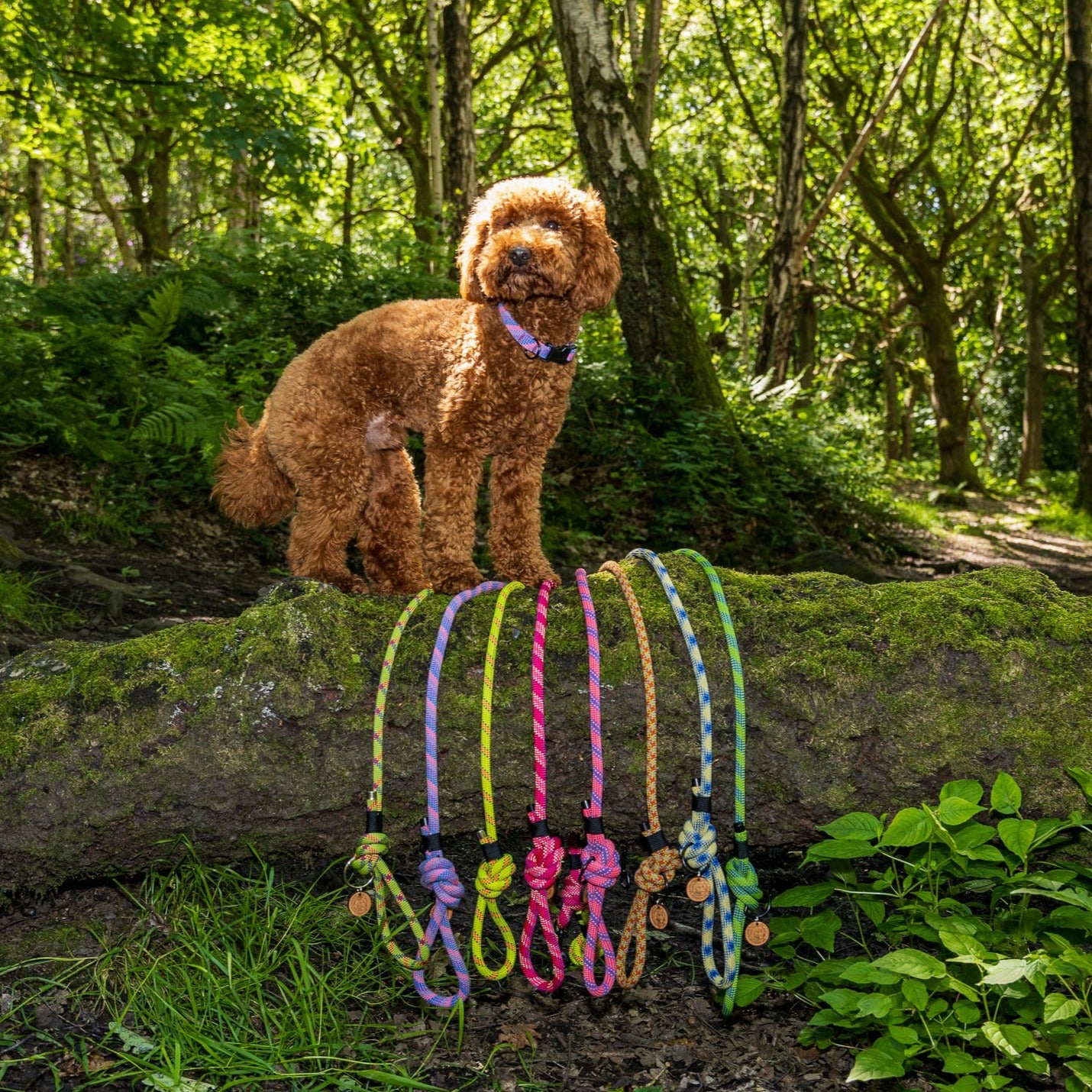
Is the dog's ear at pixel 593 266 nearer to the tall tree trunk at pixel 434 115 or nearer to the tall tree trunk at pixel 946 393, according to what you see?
the tall tree trunk at pixel 434 115

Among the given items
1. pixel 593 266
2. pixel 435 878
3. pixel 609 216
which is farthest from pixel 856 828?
pixel 609 216

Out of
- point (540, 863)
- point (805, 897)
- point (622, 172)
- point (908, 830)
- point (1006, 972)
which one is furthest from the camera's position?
point (622, 172)

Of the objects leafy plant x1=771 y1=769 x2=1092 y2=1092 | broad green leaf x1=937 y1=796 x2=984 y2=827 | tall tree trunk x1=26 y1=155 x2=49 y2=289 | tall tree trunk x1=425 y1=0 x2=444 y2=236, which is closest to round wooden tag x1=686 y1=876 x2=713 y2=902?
leafy plant x1=771 y1=769 x2=1092 y2=1092

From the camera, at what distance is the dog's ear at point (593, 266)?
358 centimetres

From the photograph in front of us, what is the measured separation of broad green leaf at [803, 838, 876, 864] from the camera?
2391mm

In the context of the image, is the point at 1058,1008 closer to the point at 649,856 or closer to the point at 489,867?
the point at 649,856

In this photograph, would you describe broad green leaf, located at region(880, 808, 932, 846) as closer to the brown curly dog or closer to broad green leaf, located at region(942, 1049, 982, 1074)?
broad green leaf, located at region(942, 1049, 982, 1074)

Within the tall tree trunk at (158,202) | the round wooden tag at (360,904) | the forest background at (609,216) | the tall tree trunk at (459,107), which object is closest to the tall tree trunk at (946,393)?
the forest background at (609,216)

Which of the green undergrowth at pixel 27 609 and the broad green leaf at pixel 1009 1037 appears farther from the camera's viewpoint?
the green undergrowth at pixel 27 609

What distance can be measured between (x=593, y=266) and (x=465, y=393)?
2.22ft

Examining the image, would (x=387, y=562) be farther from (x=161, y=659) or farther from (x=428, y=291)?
(x=428, y=291)

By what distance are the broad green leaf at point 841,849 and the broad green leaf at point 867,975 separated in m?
0.25

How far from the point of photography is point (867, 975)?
2.26m

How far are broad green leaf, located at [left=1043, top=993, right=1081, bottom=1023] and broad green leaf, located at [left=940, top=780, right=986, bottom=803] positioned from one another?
495 mm
